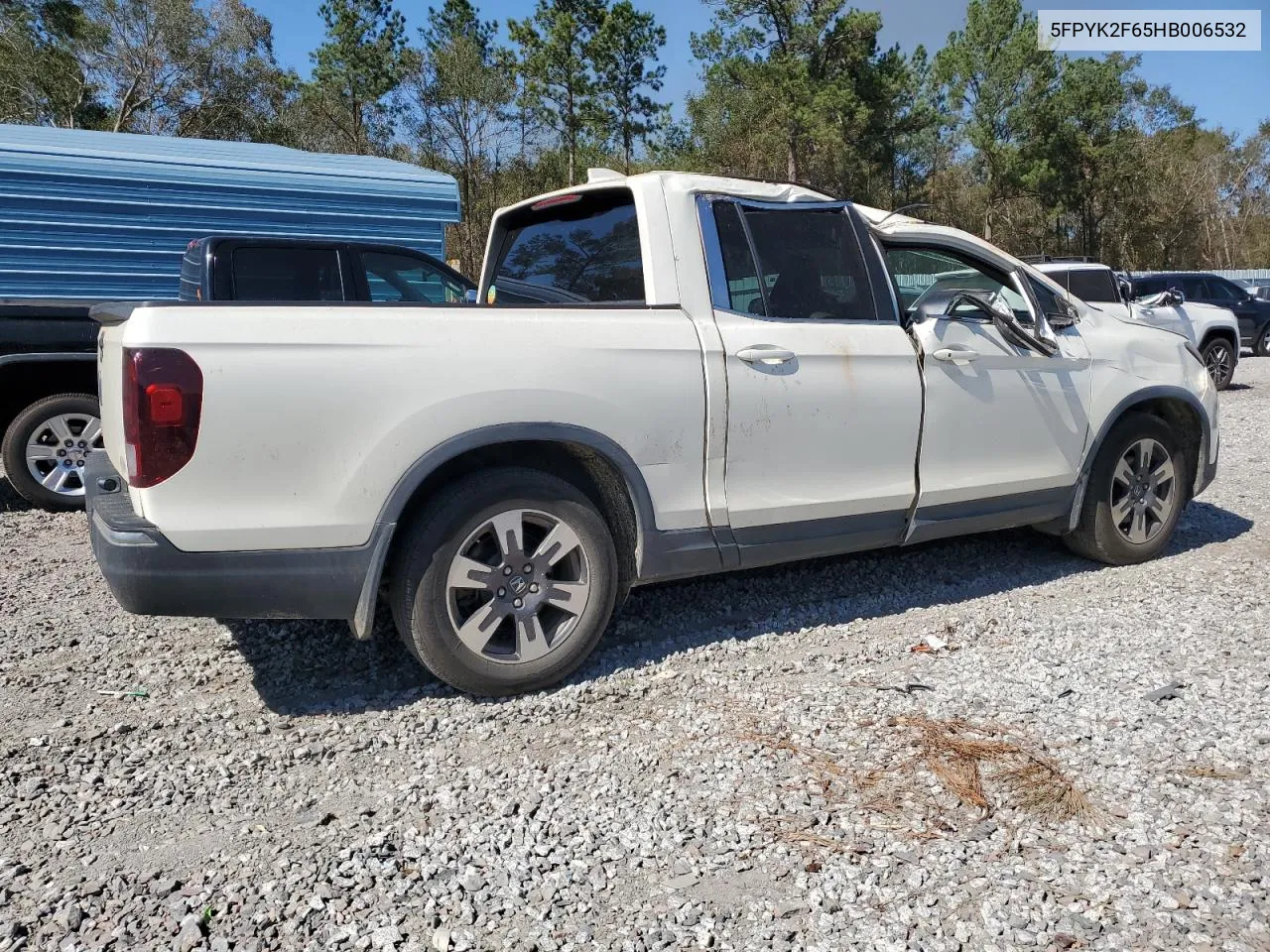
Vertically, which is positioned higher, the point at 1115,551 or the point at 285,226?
the point at 285,226

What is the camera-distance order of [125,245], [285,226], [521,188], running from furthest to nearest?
[521,188], [285,226], [125,245]

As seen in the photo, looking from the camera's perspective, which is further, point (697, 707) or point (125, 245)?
point (125, 245)

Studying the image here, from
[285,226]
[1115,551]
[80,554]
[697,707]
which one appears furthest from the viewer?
[285,226]

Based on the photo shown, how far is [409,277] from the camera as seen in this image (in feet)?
24.4

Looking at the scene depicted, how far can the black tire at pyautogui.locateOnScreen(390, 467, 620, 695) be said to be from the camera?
3.24 meters

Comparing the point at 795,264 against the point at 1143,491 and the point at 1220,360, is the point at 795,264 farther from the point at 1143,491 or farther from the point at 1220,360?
the point at 1220,360

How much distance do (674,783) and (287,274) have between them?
17.7 ft

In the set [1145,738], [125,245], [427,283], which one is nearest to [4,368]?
[427,283]

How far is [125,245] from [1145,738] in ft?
30.5

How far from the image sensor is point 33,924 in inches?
87.9

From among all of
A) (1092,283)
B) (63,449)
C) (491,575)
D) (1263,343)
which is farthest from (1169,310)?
(63,449)

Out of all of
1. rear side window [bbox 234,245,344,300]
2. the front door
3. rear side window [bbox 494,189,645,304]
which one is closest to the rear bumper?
rear side window [bbox 494,189,645,304]

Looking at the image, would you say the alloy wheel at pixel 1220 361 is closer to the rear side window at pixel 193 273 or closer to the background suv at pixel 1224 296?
the background suv at pixel 1224 296

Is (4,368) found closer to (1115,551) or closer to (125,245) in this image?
(125,245)
